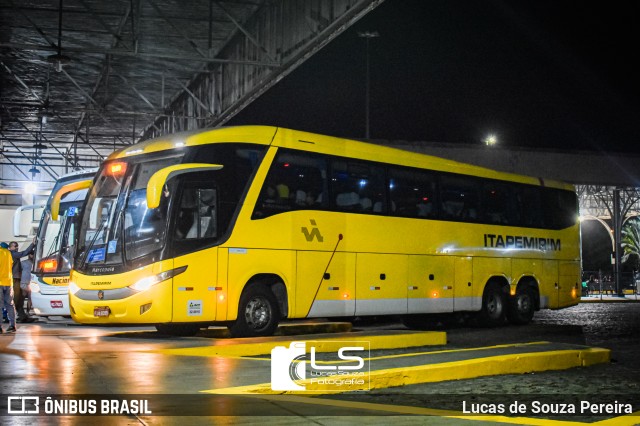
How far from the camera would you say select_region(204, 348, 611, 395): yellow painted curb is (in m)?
8.76

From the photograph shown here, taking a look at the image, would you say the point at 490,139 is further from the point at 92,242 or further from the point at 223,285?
the point at 92,242

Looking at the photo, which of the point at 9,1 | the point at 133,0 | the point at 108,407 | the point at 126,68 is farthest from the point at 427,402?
the point at 126,68

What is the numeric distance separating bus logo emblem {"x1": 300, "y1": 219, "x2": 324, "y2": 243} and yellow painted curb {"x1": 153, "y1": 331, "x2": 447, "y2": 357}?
2.53 meters

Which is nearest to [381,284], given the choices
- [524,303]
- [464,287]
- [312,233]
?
[312,233]

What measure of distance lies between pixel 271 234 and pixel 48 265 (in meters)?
8.23

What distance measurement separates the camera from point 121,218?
14.6 meters

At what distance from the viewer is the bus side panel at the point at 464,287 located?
20359 mm

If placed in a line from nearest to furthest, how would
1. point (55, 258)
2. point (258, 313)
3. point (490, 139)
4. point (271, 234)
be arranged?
1. point (258, 313)
2. point (271, 234)
3. point (55, 258)
4. point (490, 139)

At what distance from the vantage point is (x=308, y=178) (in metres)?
16.2

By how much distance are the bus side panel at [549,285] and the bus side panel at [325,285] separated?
7.97 meters

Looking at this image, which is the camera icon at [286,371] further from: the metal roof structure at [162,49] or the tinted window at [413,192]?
the metal roof structure at [162,49]

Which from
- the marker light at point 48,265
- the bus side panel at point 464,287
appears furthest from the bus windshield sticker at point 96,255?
the bus side panel at point 464,287

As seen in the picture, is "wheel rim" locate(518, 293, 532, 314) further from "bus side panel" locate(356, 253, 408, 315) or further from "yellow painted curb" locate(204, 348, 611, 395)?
"yellow painted curb" locate(204, 348, 611, 395)

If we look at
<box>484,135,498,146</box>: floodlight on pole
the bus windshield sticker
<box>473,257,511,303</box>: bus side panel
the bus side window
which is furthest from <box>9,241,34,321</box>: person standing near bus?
<box>484,135,498,146</box>: floodlight on pole
